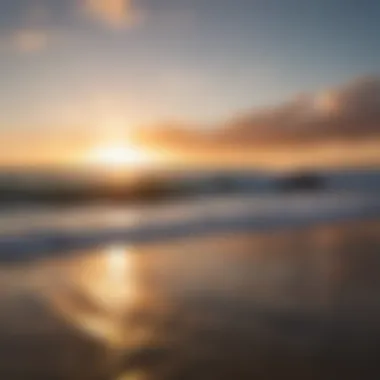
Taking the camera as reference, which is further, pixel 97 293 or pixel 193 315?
pixel 97 293

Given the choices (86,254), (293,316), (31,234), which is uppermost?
(31,234)

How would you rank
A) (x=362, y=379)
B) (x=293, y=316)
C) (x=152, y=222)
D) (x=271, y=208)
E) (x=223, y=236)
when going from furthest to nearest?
(x=271, y=208)
(x=152, y=222)
(x=223, y=236)
(x=293, y=316)
(x=362, y=379)

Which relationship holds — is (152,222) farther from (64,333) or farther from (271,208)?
(64,333)

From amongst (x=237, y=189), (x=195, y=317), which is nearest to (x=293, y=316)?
(x=195, y=317)

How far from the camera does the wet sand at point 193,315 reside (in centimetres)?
224

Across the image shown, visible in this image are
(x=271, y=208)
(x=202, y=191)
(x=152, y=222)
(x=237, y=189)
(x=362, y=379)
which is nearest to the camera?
(x=362, y=379)

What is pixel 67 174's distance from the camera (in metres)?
15.3

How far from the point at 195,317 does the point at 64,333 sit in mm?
729

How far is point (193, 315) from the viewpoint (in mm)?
2934

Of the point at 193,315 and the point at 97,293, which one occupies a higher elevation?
the point at 97,293

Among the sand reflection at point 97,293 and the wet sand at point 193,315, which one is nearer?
the wet sand at point 193,315

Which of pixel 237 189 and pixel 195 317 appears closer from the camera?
pixel 195 317

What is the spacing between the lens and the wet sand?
2.24 meters

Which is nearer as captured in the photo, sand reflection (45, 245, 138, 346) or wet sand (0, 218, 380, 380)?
wet sand (0, 218, 380, 380)
